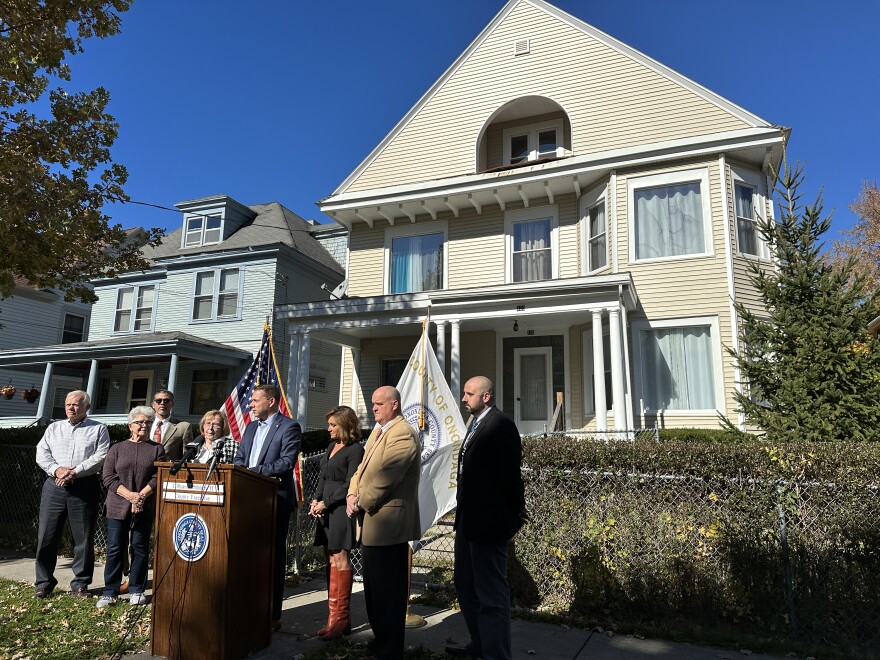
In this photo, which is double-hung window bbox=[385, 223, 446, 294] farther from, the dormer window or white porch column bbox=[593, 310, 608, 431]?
the dormer window

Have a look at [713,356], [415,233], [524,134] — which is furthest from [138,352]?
[713,356]

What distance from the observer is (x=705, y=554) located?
5.15 metres

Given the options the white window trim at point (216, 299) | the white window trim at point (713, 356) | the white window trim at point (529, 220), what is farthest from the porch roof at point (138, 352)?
the white window trim at point (713, 356)

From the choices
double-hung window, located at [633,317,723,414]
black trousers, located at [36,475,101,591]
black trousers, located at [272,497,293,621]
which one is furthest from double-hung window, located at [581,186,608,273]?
black trousers, located at [36,475,101,591]

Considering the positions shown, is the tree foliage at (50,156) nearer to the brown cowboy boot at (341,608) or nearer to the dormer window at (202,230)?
the brown cowboy boot at (341,608)

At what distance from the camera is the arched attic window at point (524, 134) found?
15.7 meters

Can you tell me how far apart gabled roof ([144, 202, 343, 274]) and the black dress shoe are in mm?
18142

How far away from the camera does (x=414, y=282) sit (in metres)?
16.1

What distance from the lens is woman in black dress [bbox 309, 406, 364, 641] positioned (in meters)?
Result: 4.73

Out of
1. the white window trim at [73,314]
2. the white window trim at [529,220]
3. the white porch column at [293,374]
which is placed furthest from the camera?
the white window trim at [73,314]

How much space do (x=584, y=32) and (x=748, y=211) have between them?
20.2 feet

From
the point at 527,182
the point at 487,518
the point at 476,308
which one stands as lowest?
the point at 487,518

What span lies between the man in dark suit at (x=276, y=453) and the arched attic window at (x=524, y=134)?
1151 cm

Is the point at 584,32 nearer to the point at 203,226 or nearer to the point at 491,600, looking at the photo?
the point at 491,600
